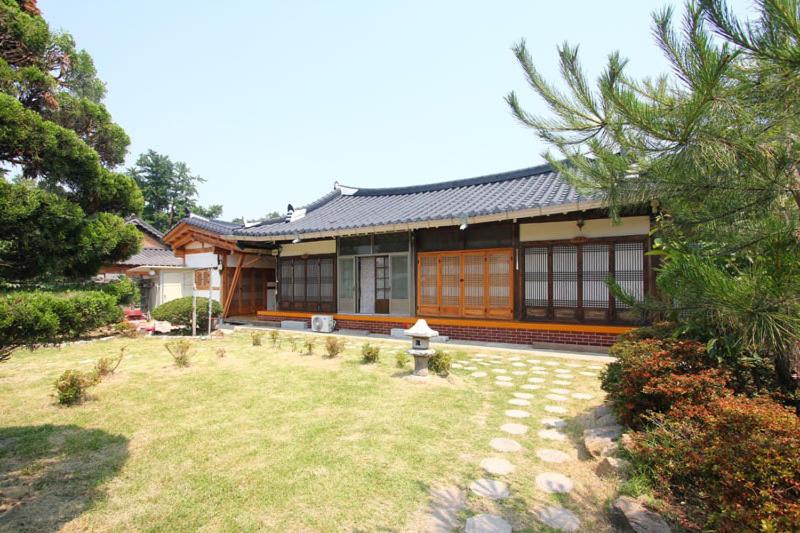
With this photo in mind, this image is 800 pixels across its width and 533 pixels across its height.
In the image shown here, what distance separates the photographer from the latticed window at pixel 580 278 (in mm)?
7988

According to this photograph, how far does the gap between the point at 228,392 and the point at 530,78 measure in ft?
16.3

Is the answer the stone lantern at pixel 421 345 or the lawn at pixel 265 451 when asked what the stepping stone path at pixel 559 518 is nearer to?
the lawn at pixel 265 451

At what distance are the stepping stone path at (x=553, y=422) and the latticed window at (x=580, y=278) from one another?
14.6 ft

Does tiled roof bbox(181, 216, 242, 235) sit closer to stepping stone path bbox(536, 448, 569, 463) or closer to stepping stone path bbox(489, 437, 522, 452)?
stepping stone path bbox(489, 437, 522, 452)

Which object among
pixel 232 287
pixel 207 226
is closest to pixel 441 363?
pixel 232 287

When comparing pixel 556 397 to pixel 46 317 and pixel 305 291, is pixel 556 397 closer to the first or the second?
pixel 46 317

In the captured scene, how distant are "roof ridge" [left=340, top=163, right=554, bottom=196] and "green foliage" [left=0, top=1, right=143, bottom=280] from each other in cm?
1007

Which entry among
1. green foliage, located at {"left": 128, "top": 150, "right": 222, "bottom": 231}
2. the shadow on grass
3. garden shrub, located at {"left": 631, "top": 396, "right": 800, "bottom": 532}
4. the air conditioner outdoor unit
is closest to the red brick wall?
the air conditioner outdoor unit

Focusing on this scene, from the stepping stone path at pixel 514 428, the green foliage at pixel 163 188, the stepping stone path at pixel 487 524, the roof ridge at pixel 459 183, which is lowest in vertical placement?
the stepping stone path at pixel 514 428

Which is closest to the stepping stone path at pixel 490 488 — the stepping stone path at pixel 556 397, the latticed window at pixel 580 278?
the stepping stone path at pixel 556 397

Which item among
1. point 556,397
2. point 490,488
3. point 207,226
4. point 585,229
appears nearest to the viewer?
point 490,488

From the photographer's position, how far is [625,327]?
7852mm

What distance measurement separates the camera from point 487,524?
2.38 metres

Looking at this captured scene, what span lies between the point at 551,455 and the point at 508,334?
5.79 m
